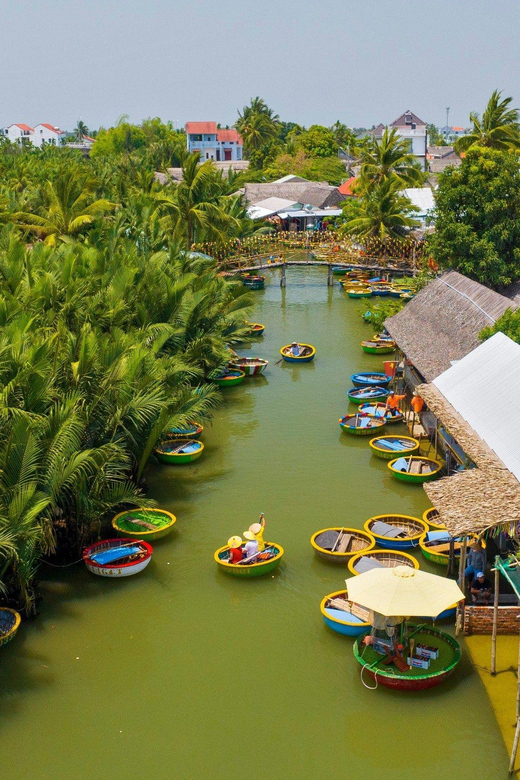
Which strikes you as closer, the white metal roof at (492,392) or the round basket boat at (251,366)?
the white metal roof at (492,392)

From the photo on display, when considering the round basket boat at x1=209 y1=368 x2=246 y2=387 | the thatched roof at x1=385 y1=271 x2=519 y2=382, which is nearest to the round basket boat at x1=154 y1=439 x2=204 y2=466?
the round basket boat at x1=209 y1=368 x2=246 y2=387

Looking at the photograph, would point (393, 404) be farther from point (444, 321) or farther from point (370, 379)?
point (370, 379)

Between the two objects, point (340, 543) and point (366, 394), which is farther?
point (366, 394)

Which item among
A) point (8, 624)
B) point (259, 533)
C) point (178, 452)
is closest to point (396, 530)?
point (259, 533)

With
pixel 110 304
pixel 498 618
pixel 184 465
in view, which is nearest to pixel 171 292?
pixel 110 304

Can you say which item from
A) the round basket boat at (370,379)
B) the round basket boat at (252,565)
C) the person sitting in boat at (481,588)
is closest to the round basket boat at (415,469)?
the round basket boat at (252,565)

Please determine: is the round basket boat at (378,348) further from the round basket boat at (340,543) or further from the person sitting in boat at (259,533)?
the person sitting in boat at (259,533)

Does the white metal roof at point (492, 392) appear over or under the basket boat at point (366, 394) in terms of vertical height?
over
